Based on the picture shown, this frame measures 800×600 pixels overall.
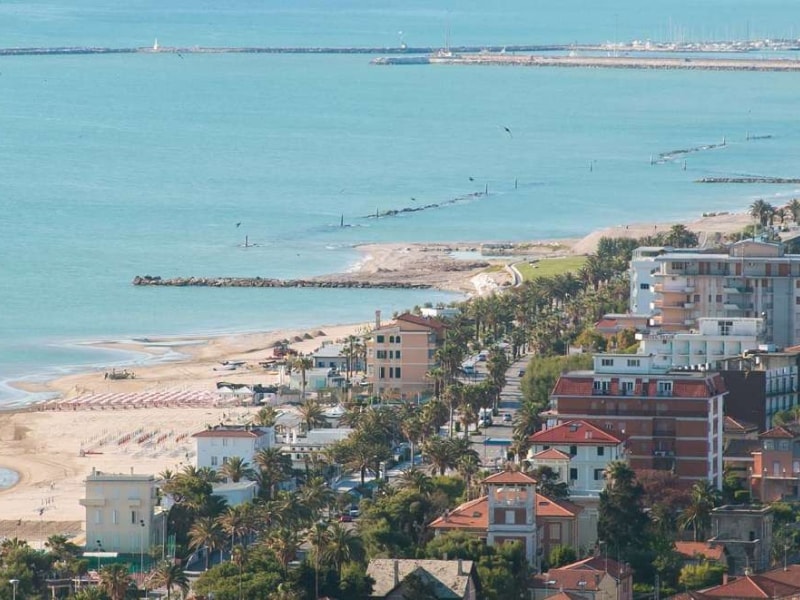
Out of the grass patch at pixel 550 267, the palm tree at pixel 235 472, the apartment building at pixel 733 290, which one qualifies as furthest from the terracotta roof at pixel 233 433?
the grass patch at pixel 550 267

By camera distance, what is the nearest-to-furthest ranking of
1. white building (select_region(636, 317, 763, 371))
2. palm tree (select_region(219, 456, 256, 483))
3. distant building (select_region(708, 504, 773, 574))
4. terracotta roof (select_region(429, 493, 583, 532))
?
terracotta roof (select_region(429, 493, 583, 532)), distant building (select_region(708, 504, 773, 574)), palm tree (select_region(219, 456, 256, 483)), white building (select_region(636, 317, 763, 371))

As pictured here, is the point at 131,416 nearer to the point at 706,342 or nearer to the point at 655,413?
the point at 706,342

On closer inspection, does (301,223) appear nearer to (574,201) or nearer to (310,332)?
(574,201)

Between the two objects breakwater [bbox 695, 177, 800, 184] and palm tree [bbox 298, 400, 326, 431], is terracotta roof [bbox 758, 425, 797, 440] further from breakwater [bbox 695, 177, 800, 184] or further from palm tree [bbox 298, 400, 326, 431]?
breakwater [bbox 695, 177, 800, 184]

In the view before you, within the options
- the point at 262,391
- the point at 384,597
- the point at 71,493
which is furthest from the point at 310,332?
the point at 384,597

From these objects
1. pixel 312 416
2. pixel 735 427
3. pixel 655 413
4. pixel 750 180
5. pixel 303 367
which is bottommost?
pixel 735 427

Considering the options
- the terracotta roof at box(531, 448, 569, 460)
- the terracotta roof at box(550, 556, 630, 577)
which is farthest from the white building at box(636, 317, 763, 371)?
the terracotta roof at box(550, 556, 630, 577)

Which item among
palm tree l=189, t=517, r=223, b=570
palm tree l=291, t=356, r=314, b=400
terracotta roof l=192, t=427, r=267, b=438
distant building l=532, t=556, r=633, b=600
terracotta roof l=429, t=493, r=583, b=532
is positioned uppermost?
palm tree l=291, t=356, r=314, b=400

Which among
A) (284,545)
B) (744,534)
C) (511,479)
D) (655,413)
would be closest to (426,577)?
(284,545)
